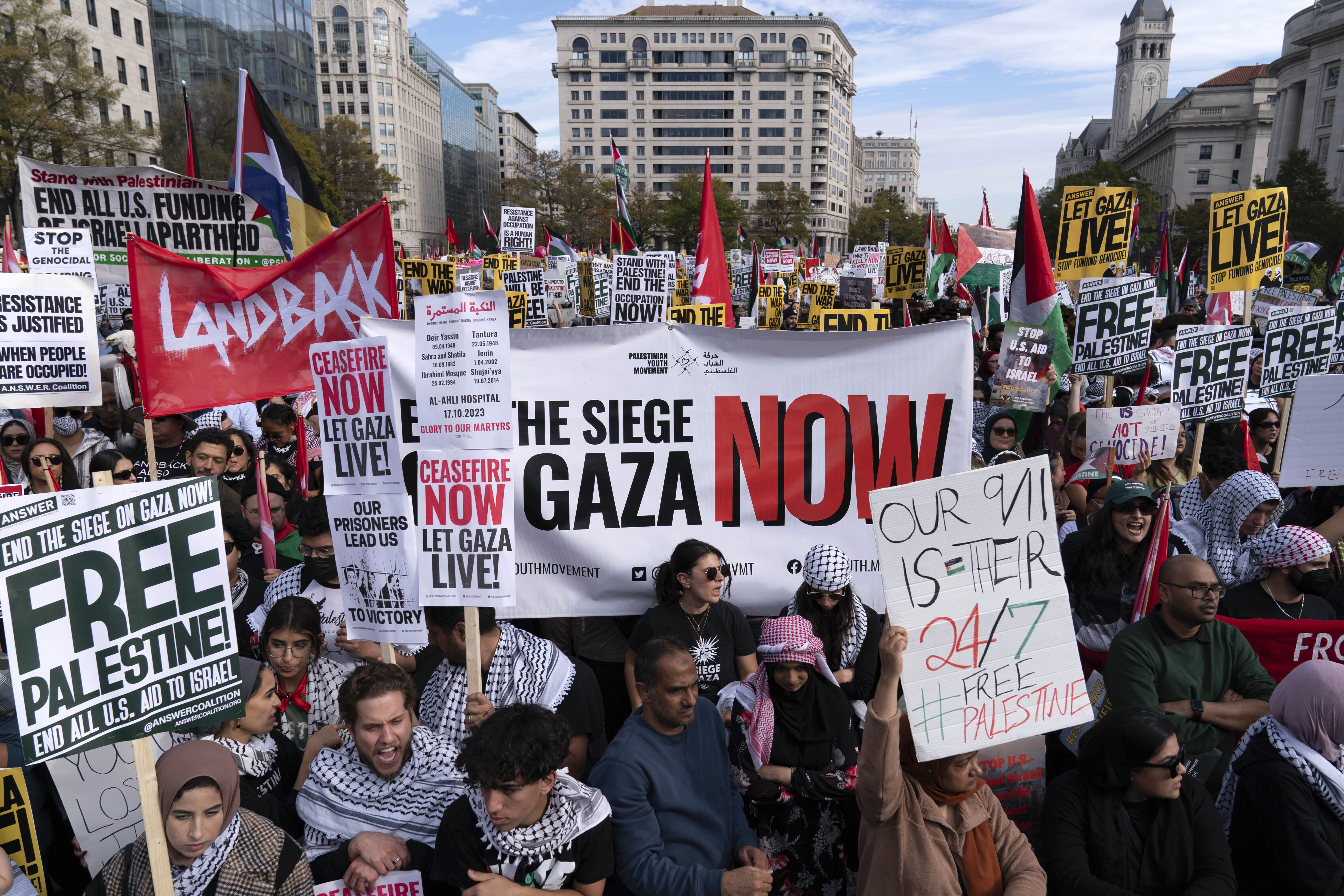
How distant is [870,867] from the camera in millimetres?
2859

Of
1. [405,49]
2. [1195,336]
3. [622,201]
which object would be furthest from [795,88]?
[1195,336]

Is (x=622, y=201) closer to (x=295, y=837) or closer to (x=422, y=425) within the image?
(x=422, y=425)

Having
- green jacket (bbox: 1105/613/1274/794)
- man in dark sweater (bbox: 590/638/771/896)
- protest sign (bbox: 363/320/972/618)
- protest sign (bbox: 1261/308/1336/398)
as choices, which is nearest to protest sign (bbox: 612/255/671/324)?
protest sign (bbox: 1261/308/1336/398)

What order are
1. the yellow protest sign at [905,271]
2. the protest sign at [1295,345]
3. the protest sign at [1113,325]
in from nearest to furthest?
the protest sign at [1295,345], the protest sign at [1113,325], the yellow protest sign at [905,271]

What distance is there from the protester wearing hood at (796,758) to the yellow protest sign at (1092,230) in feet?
18.7

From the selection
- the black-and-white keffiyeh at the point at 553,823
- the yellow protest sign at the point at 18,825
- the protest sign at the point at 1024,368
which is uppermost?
the protest sign at the point at 1024,368

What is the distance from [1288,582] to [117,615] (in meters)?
4.78

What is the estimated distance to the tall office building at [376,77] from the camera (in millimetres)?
110562

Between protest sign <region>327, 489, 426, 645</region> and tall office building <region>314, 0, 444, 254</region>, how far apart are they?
110 metres

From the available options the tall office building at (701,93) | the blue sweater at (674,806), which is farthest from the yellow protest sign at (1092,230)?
the tall office building at (701,93)

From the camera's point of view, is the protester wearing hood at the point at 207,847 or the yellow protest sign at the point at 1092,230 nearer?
the protester wearing hood at the point at 207,847

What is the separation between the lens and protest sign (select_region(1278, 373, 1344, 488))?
5.19m

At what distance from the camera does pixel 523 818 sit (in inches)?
106

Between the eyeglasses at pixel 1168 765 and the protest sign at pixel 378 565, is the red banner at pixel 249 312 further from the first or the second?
the eyeglasses at pixel 1168 765
